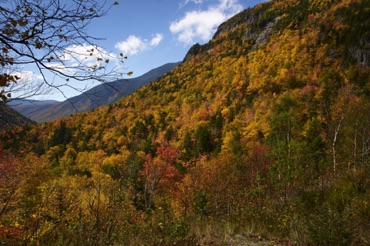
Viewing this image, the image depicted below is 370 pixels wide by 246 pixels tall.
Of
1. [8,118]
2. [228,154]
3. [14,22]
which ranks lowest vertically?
[228,154]

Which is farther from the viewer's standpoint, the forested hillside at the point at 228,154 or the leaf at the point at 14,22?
the forested hillside at the point at 228,154

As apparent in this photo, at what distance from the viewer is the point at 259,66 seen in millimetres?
94562

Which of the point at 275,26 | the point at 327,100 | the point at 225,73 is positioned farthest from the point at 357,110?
the point at 275,26

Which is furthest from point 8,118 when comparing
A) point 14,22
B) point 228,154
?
point 228,154

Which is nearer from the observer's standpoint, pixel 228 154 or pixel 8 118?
pixel 8 118

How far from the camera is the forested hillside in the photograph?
4.53m

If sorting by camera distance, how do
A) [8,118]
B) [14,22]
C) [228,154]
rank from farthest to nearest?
1. [228,154]
2. [8,118]
3. [14,22]

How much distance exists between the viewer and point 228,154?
47531 mm

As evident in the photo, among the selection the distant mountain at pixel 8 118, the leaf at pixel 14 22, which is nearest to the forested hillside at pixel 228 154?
the distant mountain at pixel 8 118

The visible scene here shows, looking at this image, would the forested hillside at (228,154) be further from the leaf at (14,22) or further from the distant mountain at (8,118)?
the leaf at (14,22)

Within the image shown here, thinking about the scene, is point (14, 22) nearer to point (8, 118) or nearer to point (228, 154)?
point (8, 118)

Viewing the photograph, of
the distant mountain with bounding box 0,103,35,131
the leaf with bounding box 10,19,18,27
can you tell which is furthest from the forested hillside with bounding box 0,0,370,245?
the leaf with bounding box 10,19,18,27

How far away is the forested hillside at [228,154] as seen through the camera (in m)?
4.53

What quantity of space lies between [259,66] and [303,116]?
4884 centimetres
